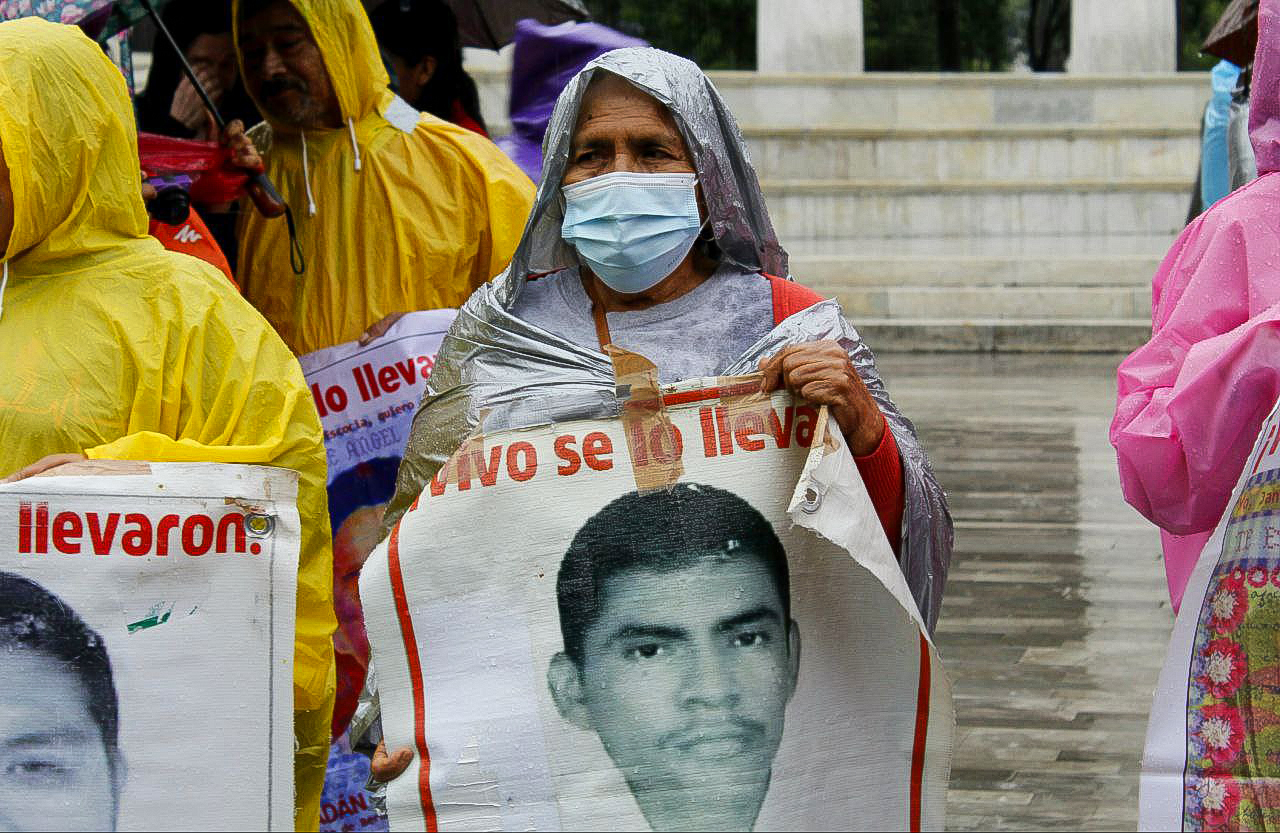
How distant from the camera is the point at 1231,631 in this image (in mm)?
2607

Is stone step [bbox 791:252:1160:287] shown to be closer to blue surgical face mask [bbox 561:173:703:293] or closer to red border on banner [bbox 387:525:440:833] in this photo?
blue surgical face mask [bbox 561:173:703:293]

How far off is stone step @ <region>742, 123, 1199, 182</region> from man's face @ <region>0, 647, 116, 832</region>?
17477 millimetres

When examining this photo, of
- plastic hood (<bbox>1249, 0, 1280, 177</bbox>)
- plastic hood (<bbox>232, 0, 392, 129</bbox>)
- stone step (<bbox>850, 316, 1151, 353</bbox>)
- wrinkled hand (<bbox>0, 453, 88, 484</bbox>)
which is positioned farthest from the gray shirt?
stone step (<bbox>850, 316, 1151, 353</bbox>)

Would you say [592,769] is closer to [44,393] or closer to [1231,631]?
[1231,631]

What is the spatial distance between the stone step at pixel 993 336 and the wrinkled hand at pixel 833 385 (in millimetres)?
14727

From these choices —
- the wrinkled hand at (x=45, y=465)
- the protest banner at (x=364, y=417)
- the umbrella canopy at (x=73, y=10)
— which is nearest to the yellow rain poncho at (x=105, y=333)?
the wrinkled hand at (x=45, y=465)

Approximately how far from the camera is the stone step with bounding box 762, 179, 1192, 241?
64.4ft

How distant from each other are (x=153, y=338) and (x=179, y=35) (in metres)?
2.50

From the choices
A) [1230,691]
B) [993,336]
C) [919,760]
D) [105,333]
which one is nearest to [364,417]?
[105,333]

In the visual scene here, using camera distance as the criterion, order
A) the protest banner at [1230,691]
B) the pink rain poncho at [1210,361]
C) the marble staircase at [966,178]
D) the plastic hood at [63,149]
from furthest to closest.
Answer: the marble staircase at [966,178] → the plastic hood at [63,149] → the pink rain poncho at [1210,361] → the protest banner at [1230,691]

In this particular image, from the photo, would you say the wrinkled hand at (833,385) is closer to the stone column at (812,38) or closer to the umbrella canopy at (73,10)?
the umbrella canopy at (73,10)

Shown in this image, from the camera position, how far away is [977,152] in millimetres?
20172

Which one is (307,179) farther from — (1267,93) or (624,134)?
(1267,93)

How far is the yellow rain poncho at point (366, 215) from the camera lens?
4699mm
